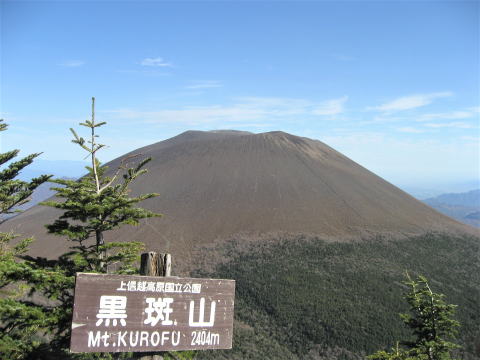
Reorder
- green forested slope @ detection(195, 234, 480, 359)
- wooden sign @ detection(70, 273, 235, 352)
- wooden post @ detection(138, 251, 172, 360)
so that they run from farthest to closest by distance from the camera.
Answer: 1. green forested slope @ detection(195, 234, 480, 359)
2. wooden post @ detection(138, 251, 172, 360)
3. wooden sign @ detection(70, 273, 235, 352)

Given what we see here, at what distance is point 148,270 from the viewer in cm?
416

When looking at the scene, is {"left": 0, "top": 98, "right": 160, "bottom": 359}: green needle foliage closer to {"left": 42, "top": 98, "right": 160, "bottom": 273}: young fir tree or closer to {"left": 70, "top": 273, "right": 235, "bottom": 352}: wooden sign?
{"left": 42, "top": 98, "right": 160, "bottom": 273}: young fir tree

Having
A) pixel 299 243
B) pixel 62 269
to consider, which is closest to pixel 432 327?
pixel 62 269

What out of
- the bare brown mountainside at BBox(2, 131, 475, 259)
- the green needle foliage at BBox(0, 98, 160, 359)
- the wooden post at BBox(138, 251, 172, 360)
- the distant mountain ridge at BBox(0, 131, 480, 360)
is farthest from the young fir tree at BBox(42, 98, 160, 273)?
the bare brown mountainside at BBox(2, 131, 475, 259)

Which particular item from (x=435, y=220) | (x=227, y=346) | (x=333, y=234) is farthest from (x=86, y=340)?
(x=435, y=220)

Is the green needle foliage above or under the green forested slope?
above

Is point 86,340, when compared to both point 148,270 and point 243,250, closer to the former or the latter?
point 148,270

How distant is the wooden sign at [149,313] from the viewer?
12.1 feet

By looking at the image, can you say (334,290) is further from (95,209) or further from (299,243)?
→ (95,209)

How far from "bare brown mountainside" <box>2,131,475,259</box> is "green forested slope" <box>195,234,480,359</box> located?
4512 millimetres

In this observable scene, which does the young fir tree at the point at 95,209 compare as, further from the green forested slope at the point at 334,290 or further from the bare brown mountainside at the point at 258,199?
the bare brown mountainside at the point at 258,199

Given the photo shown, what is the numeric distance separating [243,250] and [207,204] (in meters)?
16.4

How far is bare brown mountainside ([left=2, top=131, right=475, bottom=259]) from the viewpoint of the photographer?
4909 cm

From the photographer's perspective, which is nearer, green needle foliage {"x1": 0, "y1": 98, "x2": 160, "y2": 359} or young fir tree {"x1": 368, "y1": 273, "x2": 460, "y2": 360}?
green needle foliage {"x1": 0, "y1": 98, "x2": 160, "y2": 359}
